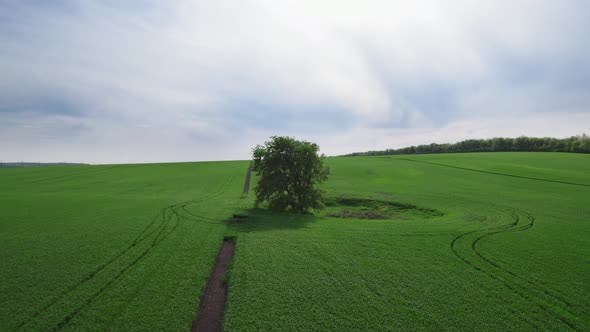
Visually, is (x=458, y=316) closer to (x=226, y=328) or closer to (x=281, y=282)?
(x=281, y=282)

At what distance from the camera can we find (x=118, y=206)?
75.0 ft

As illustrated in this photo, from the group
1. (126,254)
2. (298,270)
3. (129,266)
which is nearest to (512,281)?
(298,270)

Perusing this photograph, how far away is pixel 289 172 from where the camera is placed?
77.6ft

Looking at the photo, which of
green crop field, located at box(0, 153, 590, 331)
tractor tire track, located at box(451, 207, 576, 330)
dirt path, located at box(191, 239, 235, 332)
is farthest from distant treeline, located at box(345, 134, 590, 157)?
dirt path, located at box(191, 239, 235, 332)

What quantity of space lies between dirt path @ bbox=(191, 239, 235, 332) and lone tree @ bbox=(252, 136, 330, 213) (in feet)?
39.7

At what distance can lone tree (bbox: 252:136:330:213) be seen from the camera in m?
23.6

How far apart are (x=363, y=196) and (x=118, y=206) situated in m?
25.3

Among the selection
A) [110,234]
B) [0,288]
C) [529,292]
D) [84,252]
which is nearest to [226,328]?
[0,288]

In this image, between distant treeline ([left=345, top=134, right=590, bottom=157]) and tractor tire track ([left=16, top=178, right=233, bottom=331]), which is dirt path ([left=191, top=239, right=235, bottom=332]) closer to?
tractor tire track ([left=16, top=178, right=233, bottom=331])

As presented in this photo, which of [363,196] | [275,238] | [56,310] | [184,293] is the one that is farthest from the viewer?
[363,196]

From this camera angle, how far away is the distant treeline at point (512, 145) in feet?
263

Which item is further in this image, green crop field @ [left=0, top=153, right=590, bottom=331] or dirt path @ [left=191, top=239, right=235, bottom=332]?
green crop field @ [left=0, top=153, right=590, bottom=331]

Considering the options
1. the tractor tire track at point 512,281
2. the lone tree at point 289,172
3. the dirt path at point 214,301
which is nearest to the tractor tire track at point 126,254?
the dirt path at point 214,301

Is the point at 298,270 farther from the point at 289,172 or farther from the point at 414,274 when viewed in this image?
the point at 289,172
